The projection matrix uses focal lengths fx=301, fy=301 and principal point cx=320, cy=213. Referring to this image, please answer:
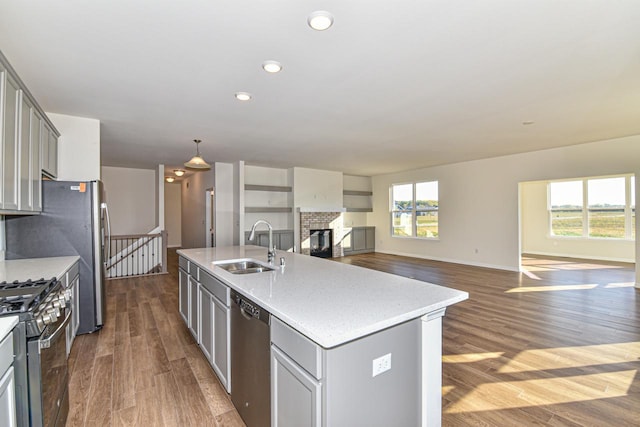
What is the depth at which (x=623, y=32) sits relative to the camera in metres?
2.11

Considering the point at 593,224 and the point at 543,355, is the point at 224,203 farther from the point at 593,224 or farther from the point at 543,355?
the point at 593,224

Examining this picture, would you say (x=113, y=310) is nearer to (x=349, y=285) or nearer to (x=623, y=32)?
(x=349, y=285)

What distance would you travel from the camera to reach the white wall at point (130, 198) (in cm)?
789

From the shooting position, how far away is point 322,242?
8.88m

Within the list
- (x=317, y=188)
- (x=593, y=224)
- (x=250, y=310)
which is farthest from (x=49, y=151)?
(x=593, y=224)

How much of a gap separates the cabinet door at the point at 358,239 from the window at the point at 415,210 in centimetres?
95

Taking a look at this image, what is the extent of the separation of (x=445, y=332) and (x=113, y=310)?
14.3ft

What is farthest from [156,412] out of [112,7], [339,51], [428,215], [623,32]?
[428,215]

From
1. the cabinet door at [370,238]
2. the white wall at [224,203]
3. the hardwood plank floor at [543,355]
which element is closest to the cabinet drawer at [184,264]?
the hardwood plank floor at [543,355]

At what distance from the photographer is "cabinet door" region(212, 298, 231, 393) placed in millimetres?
2131

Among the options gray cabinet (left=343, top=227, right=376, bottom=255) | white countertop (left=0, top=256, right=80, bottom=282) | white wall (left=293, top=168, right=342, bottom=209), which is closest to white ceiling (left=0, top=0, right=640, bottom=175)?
white countertop (left=0, top=256, right=80, bottom=282)

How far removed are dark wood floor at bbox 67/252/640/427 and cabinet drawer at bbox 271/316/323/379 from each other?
94cm

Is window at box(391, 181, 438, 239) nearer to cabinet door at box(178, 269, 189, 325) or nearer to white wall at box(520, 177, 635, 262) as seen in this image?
white wall at box(520, 177, 635, 262)

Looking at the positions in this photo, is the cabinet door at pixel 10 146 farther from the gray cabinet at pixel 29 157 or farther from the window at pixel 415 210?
the window at pixel 415 210
